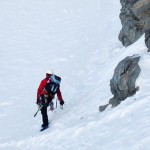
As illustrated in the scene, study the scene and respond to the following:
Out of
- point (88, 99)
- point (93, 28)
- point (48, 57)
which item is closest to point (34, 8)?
point (93, 28)

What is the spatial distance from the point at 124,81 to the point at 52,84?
3.40 metres

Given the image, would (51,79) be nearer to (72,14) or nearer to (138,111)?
(138,111)

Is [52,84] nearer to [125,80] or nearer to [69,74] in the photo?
[125,80]

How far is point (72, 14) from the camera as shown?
1523 inches

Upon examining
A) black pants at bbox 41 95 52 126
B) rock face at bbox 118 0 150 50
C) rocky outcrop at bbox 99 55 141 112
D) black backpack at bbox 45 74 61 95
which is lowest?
rocky outcrop at bbox 99 55 141 112

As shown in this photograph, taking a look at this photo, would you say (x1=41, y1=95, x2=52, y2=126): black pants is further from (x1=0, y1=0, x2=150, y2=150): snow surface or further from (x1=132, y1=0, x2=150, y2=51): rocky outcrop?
(x1=132, y1=0, x2=150, y2=51): rocky outcrop

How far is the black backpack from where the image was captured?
16.1 m

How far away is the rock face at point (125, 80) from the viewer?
1384cm

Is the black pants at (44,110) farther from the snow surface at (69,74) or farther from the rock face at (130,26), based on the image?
the rock face at (130,26)

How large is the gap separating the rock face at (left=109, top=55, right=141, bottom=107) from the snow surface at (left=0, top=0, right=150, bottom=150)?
267 mm

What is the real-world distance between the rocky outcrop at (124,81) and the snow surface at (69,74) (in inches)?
10.1

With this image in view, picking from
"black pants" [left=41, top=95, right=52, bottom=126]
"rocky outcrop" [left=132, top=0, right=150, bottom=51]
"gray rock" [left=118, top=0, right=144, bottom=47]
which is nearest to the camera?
"rocky outcrop" [left=132, top=0, right=150, bottom=51]

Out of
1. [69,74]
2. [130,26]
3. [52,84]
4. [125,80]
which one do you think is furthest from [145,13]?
[69,74]

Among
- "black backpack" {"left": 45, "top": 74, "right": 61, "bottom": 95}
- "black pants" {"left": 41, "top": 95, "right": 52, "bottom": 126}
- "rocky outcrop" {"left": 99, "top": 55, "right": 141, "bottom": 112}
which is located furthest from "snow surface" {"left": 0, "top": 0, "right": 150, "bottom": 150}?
"black backpack" {"left": 45, "top": 74, "right": 61, "bottom": 95}
